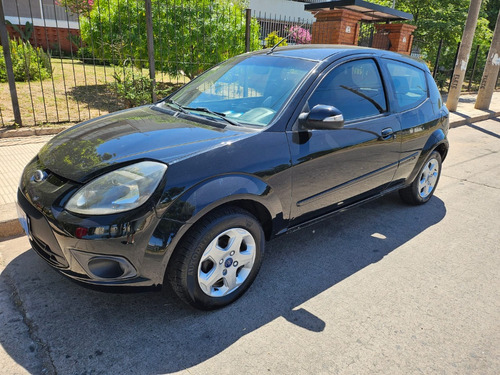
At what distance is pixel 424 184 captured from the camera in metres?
4.62

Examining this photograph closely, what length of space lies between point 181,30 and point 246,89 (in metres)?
5.93

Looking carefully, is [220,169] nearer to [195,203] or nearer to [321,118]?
[195,203]

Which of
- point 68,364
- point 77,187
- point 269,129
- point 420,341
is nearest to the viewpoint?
point 68,364

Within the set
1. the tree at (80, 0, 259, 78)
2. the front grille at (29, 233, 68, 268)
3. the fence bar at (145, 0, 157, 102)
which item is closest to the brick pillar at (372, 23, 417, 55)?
the tree at (80, 0, 259, 78)

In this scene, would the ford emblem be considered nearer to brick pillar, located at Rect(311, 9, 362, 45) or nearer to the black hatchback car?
the black hatchback car

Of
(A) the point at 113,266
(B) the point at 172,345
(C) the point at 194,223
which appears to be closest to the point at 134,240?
(A) the point at 113,266

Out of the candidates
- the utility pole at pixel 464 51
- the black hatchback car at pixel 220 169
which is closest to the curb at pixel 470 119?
the utility pole at pixel 464 51

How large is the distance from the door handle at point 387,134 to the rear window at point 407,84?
1.16ft

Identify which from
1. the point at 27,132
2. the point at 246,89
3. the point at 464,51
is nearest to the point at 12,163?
the point at 27,132

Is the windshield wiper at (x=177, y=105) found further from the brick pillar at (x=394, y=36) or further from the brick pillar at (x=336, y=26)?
the brick pillar at (x=394, y=36)

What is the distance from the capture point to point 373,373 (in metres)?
2.22

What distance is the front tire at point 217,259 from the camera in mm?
2402

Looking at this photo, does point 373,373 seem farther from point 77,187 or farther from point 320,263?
point 77,187

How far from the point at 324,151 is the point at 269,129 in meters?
0.54
